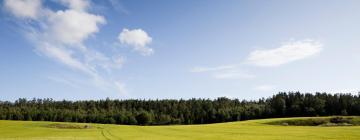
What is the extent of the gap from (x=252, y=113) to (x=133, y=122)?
53541 millimetres

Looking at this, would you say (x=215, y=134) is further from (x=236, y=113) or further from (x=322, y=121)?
(x=236, y=113)

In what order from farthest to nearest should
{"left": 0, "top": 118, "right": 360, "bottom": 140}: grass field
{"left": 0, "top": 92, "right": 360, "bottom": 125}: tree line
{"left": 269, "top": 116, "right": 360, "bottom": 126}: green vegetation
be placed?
{"left": 0, "top": 92, "right": 360, "bottom": 125}: tree line → {"left": 269, "top": 116, "right": 360, "bottom": 126}: green vegetation → {"left": 0, "top": 118, "right": 360, "bottom": 140}: grass field

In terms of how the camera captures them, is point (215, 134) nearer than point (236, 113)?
Yes

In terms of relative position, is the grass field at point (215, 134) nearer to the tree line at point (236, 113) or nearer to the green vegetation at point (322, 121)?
the green vegetation at point (322, 121)

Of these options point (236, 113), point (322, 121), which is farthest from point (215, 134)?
point (236, 113)

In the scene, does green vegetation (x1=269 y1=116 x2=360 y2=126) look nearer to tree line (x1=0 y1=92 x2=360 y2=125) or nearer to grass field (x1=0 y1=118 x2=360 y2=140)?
grass field (x1=0 y1=118 x2=360 y2=140)

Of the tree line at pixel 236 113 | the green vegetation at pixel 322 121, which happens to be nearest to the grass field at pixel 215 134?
the green vegetation at pixel 322 121

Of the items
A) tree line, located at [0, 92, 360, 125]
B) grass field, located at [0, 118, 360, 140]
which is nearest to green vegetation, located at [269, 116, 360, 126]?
grass field, located at [0, 118, 360, 140]

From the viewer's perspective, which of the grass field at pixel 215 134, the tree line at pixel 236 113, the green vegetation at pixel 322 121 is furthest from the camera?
the tree line at pixel 236 113


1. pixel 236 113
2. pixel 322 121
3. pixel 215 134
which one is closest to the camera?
pixel 215 134

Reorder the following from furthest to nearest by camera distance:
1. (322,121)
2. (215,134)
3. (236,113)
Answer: (236,113) < (322,121) < (215,134)

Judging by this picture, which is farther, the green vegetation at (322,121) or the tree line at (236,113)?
the tree line at (236,113)

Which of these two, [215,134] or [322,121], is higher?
[322,121]

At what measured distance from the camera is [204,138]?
4547 cm
